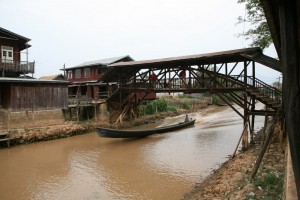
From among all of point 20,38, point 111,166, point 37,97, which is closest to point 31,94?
point 37,97

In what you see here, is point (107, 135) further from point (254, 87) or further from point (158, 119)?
point (158, 119)

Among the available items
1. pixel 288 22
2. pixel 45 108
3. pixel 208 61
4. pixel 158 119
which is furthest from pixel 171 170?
pixel 158 119

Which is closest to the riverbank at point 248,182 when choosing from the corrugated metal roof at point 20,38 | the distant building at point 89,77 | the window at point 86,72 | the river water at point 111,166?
the river water at point 111,166

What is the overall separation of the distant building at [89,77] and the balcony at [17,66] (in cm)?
664

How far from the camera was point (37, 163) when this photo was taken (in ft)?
49.4

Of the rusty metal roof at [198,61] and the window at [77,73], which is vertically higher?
the window at [77,73]

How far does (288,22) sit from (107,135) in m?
17.4

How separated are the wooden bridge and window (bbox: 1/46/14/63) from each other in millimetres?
8628

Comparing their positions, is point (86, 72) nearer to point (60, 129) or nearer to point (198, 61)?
point (60, 129)

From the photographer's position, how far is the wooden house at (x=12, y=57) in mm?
24312

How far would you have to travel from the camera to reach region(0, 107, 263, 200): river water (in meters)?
11.0

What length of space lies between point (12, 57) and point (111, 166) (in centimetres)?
1710

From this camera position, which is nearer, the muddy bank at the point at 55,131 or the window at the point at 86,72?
the muddy bank at the point at 55,131

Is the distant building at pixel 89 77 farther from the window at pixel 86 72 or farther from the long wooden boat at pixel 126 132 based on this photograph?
the long wooden boat at pixel 126 132
